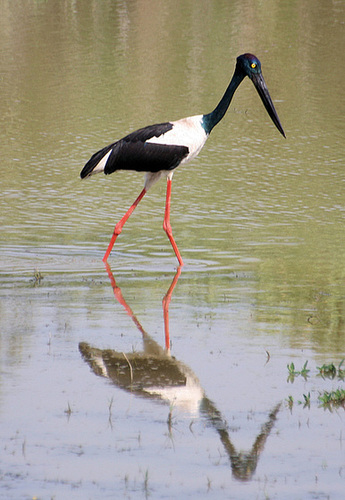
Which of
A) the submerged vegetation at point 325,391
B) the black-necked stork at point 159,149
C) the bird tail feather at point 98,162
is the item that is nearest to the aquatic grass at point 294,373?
the submerged vegetation at point 325,391

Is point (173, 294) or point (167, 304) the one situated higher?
point (167, 304)

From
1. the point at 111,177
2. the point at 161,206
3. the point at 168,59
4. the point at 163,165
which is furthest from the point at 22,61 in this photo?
the point at 163,165

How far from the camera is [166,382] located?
5000mm

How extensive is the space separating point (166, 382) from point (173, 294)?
209 centimetres

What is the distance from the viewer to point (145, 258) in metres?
8.44

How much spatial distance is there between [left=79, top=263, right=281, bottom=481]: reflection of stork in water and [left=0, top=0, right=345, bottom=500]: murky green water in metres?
0.01

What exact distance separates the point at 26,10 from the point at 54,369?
75.7 ft

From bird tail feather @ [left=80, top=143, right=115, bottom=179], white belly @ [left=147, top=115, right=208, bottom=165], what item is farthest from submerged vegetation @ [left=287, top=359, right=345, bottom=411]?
bird tail feather @ [left=80, top=143, right=115, bottom=179]

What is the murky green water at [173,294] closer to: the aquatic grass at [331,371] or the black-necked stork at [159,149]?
the aquatic grass at [331,371]

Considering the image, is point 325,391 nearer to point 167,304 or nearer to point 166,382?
point 166,382

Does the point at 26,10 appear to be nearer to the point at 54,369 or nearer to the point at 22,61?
the point at 22,61

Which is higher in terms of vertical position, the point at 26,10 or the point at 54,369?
the point at 54,369

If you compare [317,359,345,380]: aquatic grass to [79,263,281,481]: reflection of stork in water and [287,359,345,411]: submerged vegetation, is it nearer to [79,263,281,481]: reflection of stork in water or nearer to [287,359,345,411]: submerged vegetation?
[287,359,345,411]: submerged vegetation

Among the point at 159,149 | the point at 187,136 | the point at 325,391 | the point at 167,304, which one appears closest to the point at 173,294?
the point at 167,304
